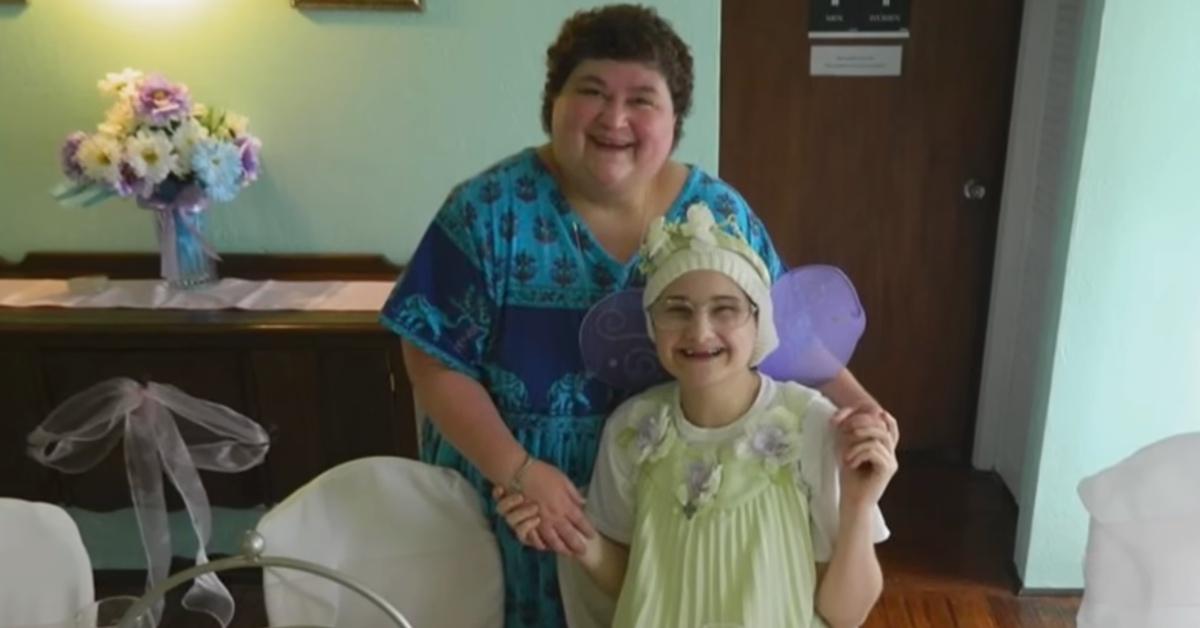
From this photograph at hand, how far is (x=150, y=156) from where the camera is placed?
2.17 meters

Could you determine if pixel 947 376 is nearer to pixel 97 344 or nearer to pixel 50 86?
pixel 97 344

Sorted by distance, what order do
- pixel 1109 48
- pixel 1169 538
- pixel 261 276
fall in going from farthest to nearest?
pixel 261 276 → pixel 1109 48 → pixel 1169 538

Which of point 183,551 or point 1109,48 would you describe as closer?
point 1109,48

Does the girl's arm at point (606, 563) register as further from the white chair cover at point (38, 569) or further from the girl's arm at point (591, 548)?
the white chair cover at point (38, 569)

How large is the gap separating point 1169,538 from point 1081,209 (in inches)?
51.8

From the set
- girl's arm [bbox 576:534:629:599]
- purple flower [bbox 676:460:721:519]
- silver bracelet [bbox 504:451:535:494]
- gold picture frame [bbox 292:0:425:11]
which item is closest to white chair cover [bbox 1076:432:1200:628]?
purple flower [bbox 676:460:721:519]

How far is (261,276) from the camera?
98.4 inches

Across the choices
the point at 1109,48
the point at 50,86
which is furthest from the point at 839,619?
the point at 50,86

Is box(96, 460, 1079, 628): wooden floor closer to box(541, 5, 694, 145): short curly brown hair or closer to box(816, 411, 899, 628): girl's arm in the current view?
box(816, 411, 899, 628): girl's arm

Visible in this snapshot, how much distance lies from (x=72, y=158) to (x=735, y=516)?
1.81 metres

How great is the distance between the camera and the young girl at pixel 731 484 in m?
1.13

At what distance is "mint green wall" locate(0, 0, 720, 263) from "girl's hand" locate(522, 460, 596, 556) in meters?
1.38

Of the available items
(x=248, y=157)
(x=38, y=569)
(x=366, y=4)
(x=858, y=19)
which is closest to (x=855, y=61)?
(x=858, y=19)

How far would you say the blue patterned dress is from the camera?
1.25 meters
